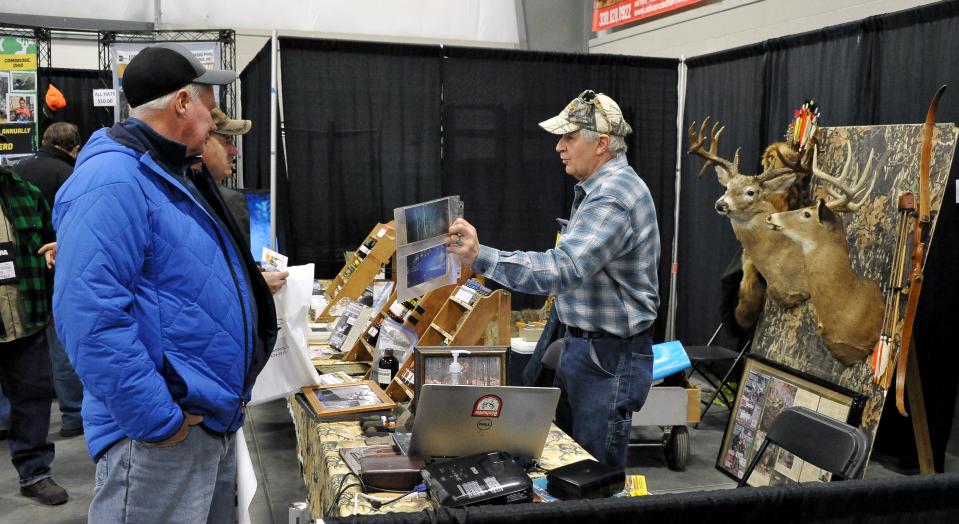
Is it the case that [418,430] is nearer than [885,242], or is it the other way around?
[418,430]

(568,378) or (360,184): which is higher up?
(360,184)

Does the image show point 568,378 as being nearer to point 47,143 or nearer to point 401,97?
point 401,97

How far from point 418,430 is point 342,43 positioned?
3.47 metres

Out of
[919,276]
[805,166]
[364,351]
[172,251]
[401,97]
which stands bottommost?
[364,351]

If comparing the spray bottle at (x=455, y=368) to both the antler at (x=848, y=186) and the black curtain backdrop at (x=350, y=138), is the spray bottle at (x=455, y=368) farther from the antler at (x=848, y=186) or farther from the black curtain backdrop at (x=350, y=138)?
the black curtain backdrop at (x=350, y=138)

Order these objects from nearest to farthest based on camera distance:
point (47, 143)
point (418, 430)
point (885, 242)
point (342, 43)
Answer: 1. point (418, 430)
2. point (885, 242)
3. point (47, 143)
4. point (342, 43)

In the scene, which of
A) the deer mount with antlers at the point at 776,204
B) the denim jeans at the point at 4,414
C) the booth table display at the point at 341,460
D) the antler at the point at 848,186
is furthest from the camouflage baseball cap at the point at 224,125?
the antler at the point at 848,186

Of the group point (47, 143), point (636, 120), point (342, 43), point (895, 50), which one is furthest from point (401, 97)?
point (895, 50)

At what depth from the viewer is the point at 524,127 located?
17.6ft

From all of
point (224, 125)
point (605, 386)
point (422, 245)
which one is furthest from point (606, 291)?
point (224, 125)

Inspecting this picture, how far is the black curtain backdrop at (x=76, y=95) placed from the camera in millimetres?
6855

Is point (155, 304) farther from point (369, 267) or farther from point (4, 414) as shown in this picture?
point (4, 414)

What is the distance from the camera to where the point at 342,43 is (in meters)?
4.89

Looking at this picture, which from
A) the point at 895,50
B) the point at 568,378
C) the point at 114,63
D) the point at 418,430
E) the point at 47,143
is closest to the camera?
the point at 418,430
